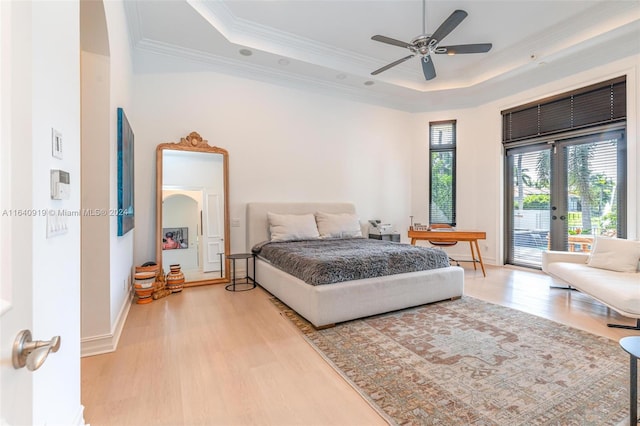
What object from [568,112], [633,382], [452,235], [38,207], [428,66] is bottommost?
[633,382]

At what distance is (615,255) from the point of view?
3.23 metres

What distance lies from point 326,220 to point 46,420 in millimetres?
3807

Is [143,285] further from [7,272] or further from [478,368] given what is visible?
[478,368]

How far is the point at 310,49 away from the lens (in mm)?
4391

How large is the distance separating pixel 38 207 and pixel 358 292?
2325mm

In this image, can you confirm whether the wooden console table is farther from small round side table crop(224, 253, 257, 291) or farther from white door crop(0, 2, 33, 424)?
white door crop(0, 2, 33, 424)

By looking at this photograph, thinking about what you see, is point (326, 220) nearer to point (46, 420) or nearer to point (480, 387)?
point (480, 387)

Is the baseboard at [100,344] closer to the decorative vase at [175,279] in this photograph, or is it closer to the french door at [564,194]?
the decorative vase at [175,279]

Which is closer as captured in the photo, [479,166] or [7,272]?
[7,272]

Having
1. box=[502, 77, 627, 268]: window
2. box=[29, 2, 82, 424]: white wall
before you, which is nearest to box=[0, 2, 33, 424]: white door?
box=[29, 2, 82, 424]: white wall

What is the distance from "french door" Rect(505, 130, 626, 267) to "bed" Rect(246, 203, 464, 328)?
2.57 meters

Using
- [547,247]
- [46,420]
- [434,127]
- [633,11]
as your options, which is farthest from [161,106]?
[547,247]

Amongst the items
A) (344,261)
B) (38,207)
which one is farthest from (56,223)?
(344,261)

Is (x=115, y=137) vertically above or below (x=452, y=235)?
above
